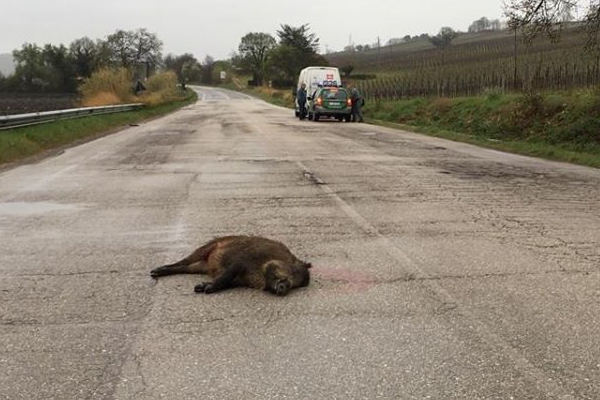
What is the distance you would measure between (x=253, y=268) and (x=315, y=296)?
549mm

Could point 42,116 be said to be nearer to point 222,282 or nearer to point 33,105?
point 222,282

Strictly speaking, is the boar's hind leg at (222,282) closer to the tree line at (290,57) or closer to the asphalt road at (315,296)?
the asphalt road at (315,296)

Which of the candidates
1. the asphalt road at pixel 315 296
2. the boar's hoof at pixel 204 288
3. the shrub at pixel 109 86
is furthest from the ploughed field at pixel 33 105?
the boar's hoof at pixel 204 288

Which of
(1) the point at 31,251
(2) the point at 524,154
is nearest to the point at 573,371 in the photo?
(1) the point at 31,251

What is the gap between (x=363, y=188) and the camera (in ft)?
35.1

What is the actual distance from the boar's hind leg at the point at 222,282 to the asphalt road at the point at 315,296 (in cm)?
7

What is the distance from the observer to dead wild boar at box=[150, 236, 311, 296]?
521 cm

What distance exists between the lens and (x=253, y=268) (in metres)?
5.32

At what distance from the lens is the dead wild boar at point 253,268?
5.21 meters

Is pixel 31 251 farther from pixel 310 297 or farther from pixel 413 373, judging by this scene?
pixel 413 373

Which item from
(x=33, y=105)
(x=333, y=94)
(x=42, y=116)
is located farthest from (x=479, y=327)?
(x=33, y=105)

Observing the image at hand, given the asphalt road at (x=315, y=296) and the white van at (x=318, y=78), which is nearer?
the asphalt road at (x=315, y=296)

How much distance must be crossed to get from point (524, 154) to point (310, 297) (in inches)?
545

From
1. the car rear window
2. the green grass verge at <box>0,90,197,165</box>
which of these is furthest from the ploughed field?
the car rear window
